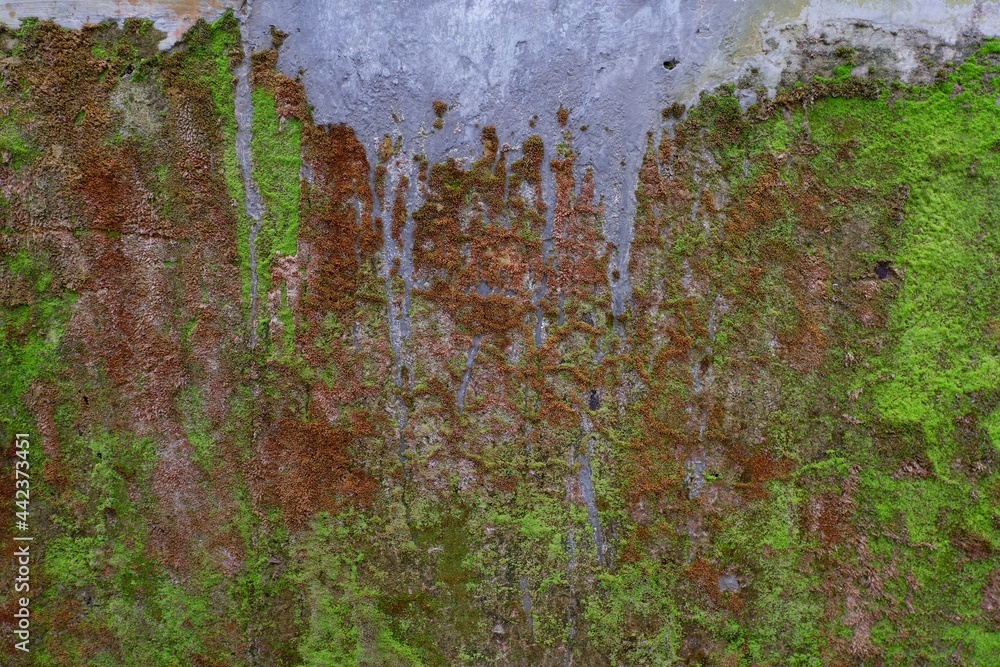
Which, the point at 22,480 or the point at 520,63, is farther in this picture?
the point at 520,63

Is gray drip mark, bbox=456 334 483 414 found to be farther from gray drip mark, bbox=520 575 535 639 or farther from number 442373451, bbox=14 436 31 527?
number 442373451, bbox=14 436 31 527

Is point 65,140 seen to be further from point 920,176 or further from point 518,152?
point 920,176

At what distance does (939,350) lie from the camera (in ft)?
21.5

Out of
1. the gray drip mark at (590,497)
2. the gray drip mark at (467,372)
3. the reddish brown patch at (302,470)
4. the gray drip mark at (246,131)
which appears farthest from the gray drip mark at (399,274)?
the gray drip mark at (590,497)

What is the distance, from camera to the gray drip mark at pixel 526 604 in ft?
22.2

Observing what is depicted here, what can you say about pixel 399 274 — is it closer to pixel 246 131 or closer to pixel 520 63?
pixel 246 131

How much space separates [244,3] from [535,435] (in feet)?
20.8

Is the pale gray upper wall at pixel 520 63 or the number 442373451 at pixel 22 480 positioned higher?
the pale gray upper wall at pixel 520 63

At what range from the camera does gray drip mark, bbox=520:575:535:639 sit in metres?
6.75

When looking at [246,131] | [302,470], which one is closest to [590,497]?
[302,470]

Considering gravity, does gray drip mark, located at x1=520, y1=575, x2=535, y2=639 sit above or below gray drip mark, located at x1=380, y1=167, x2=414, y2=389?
below

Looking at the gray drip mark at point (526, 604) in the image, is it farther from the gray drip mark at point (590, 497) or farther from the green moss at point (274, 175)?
the green moss at point (274, 175)

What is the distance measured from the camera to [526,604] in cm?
676

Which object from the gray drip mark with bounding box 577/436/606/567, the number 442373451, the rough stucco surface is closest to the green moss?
the rough stucco surface
